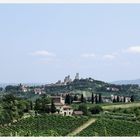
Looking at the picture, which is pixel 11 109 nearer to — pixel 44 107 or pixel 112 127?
pixel 112 127

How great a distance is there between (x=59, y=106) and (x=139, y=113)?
4.69m

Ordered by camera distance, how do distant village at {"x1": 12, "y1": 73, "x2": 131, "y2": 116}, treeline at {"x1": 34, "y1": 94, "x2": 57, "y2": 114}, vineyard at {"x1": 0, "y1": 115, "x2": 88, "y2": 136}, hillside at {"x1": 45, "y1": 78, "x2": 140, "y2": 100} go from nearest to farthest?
vineyard at {"x1": 0, "y1": 115, "x2": 88, "y2": 136} → treeline at {"x1": 34, "y1": 94, "x2": 57, "y2": 114} → distant village at {"x1": 12, "y1": 73, "x2": 131, "y2": 116} → hillside at {"x1": 45, "y1": 78, "x2": 140, "y2": 100}

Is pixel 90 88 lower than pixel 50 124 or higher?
higher

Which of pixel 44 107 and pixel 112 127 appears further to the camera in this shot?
pixel 44 107

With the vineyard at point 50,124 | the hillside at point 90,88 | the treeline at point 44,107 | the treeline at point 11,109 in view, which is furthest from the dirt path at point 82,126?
the hillside at point 90,88

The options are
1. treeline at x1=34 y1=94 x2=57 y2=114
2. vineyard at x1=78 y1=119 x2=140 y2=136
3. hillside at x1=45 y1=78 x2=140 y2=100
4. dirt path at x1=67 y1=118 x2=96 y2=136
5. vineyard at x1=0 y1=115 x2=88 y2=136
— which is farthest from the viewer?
hillside at x1=45 y1=78 x2=140 y2=100

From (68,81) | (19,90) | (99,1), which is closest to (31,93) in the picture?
(19,90)

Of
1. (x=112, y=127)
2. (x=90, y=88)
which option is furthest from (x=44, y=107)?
(x=90, y=88)

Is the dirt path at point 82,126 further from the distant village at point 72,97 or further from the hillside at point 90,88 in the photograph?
the hillside at point 90,88

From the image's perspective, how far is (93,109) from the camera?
2273 centimetres

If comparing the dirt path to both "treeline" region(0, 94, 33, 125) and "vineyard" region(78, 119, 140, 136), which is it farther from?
"treeline" region(0, 94, 33, 125)

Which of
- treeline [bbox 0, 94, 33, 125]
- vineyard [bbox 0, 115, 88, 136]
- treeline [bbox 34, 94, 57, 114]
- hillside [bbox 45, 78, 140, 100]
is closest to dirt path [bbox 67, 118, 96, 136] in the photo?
vineyard [bbox 0, 115, 88, 136]

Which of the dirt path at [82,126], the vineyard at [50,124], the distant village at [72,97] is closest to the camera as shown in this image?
the vineyard at [50,124]

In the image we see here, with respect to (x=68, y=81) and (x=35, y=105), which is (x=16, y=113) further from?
(x=68, y=81)
